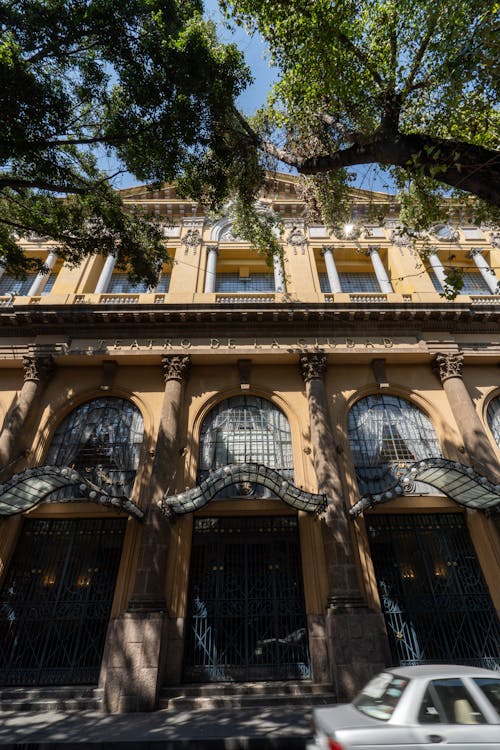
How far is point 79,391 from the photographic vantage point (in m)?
12.4

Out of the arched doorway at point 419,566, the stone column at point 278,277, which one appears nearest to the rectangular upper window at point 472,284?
the stone column at point 278,277

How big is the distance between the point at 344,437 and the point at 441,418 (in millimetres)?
3189

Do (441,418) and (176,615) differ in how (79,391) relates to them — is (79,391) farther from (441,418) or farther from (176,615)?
(441,418)

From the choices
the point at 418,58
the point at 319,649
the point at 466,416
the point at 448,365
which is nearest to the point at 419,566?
the point at 319,649

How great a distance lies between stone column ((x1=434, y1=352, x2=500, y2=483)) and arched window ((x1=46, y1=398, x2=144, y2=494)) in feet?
31.3

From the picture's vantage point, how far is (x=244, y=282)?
16.4 m

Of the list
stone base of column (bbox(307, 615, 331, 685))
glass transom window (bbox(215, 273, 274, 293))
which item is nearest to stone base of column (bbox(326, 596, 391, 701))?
A: stone base of column (bbox(307, 615, 331, 685))

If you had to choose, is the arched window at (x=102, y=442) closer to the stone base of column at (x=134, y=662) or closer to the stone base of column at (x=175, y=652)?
the stone base of column at (x=134, y=662)

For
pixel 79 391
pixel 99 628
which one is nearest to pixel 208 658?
pixel 99 628

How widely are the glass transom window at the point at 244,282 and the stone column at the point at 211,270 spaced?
0.42 m

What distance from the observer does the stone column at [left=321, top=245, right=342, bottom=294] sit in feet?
49.7

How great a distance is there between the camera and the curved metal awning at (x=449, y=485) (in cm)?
891

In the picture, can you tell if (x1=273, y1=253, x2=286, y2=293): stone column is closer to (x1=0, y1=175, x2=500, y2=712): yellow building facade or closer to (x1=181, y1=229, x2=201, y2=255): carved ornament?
(x1=0, y1=175, x2=500, y2=712): yellow building facade

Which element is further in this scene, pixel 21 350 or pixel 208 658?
pixel 21 350
